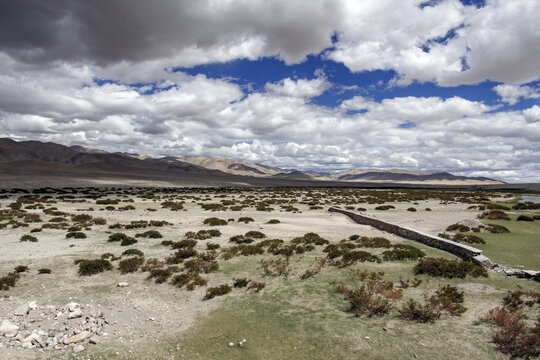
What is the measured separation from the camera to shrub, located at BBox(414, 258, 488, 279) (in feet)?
41.5

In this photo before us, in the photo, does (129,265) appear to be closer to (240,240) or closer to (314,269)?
(240,240)

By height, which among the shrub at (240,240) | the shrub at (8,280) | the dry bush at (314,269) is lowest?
the shrub at (8,280)

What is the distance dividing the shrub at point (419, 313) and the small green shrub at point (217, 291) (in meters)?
6.25

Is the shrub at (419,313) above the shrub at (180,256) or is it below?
above

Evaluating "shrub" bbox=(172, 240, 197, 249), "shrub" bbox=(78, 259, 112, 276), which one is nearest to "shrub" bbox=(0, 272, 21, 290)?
"shrub" bbox=(78, 259, 112, 276)

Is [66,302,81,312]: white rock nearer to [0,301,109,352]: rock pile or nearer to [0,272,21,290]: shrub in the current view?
[0,301,109,352]: rock pile

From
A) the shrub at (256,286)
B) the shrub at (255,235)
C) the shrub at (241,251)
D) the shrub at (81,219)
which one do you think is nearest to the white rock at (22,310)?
the shrub at (256,286)

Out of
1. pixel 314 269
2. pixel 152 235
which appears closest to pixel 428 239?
pixel 314 269

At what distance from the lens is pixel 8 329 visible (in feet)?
26.6

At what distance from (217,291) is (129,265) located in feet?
16.5

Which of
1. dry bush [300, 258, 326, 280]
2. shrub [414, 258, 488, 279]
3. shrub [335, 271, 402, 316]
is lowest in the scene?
dry bush [300, 258, 326, 280]

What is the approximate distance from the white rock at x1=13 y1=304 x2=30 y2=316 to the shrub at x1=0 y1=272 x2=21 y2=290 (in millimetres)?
2698

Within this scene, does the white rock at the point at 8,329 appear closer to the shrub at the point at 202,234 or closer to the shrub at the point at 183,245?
the shrub at the point at 183,245

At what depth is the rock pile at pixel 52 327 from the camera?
786 centimetres
